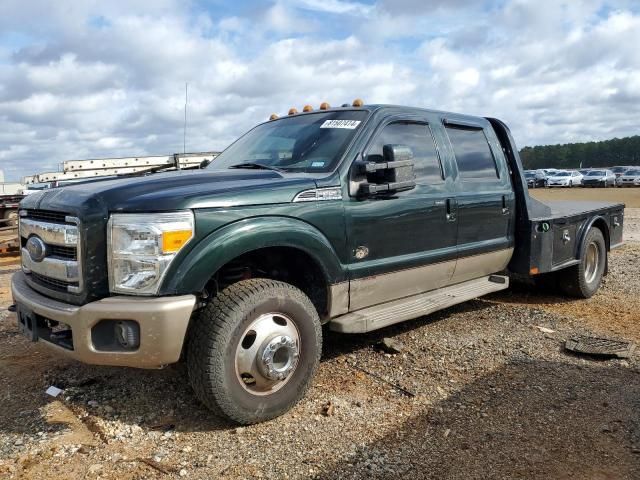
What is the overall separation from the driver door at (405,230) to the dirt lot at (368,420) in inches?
24.5

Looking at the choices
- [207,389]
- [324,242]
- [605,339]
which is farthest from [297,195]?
[605,339]

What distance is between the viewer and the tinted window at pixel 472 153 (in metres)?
4.96

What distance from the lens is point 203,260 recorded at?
3031 mm

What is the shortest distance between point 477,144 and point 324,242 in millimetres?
2402

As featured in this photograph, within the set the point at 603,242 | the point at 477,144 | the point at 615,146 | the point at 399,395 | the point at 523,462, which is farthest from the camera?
the point at 615,146

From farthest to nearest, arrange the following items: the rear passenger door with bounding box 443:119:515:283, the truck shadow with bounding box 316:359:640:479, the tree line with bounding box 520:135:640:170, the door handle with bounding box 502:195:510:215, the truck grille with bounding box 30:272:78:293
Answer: the tree line with bounding box 520:135:640:170, the door handle with bounding box 502:195:510:215, the rear passenger door with bounding box 443:119:515:283, the truck grille with bounding box 30:272:78:293, the truck shadow with bounding box 316:359:640:479

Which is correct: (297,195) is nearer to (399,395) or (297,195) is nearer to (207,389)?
(207,389)

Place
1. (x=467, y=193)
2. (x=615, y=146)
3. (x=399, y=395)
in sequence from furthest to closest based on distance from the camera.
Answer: (x=615, y=146) < (x=467, y=193) < (x=399, y=395)

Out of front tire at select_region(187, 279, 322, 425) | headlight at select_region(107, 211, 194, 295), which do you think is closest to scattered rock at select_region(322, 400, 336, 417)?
front tire at select_region(187, 279, 322, 425)

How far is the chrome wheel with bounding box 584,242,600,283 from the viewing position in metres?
6.54

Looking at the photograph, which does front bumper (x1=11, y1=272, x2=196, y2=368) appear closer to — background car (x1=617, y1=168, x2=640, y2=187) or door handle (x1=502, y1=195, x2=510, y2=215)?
door handle (x1=502, y1=195, x2=510, y2=215)

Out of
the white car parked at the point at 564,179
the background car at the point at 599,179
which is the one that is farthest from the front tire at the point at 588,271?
the background car at the point at 599,179

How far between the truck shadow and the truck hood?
1554 millimetres

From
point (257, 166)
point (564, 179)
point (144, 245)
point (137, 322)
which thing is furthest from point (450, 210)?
point (564, 179)
